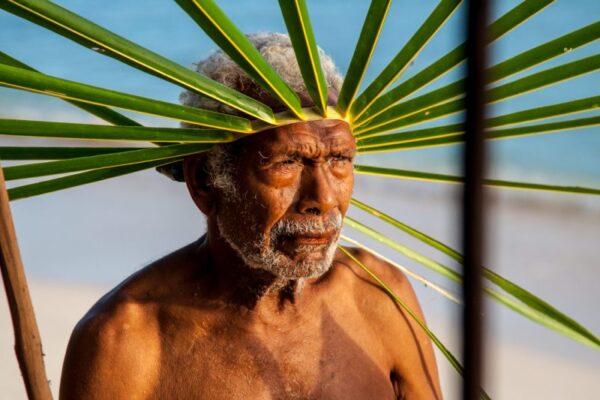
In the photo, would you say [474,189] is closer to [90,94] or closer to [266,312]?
[90,94]

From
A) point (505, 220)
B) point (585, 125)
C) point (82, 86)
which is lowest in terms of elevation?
point (505, 220)

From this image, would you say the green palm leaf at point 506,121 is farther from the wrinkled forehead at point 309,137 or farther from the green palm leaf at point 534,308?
the green palm leaf at point 534,308

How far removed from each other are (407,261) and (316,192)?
194 inches

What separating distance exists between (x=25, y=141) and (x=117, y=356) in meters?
7.58

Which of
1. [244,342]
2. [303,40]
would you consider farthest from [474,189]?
[244,342]

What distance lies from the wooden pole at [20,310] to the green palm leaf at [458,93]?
951mm

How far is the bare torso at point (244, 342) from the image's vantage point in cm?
219

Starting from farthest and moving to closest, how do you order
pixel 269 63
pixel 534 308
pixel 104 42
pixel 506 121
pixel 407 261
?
pixel 407 261 → pixel 269 63 → pixel 534 308 → pixel 506 121 → pixel 104 42

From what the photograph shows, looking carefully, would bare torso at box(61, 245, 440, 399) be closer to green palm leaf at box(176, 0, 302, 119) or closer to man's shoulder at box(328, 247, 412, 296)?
man's shoulder at box(328, 247, 412, 296)

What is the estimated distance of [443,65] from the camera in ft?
5.98

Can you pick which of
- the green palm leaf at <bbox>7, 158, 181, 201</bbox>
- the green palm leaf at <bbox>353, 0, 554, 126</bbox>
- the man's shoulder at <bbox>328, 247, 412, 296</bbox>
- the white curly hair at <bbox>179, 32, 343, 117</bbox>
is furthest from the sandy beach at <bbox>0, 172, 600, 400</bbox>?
the green palm leaf at <bbox>7, 158, 181, 201</bbox>

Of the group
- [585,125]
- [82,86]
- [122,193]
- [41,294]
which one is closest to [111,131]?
[82,86]

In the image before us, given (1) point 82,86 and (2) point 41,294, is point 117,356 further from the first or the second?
(2) point 41,294

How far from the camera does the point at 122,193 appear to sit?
10000 mm
